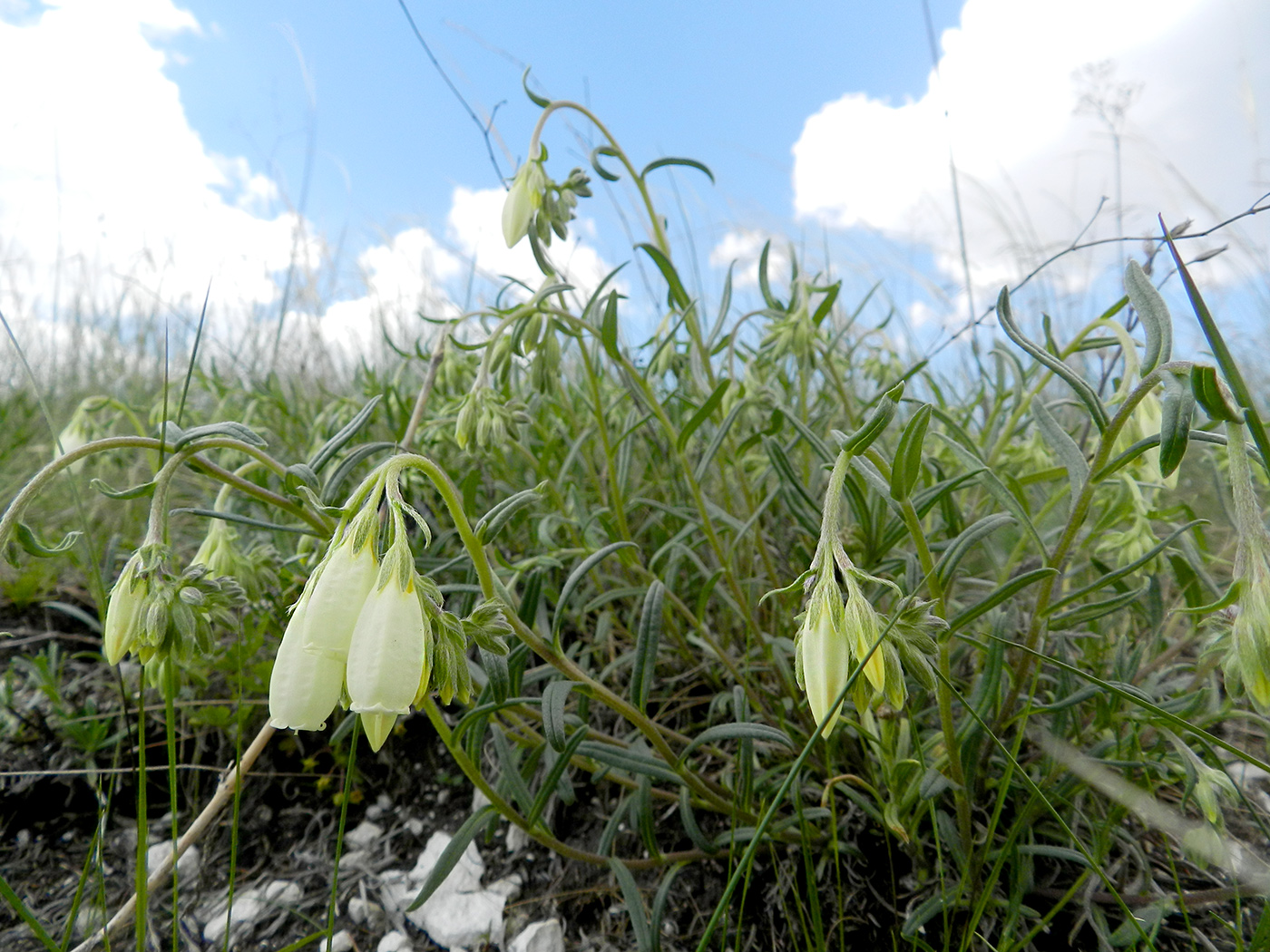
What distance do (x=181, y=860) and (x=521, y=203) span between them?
5.85 feet

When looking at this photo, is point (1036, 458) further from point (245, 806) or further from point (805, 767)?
point (245, 806)

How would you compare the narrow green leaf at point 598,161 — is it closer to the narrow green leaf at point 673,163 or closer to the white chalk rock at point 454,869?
the narrow green leaf at point 673,163

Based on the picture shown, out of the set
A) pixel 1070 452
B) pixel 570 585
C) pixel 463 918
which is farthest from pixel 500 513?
pixel 463 918

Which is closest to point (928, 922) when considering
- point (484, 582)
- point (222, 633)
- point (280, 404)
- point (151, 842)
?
point (484, 582)

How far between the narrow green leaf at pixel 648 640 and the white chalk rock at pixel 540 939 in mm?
593

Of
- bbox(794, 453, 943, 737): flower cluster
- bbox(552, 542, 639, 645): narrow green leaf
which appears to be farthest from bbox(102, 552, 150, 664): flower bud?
bbox(794, 453, 943, 737): flower cluster

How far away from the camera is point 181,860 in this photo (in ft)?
6.23

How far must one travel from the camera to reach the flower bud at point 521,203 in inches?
61.4

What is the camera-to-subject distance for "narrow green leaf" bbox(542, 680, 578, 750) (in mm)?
1169

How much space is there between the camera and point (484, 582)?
985mm

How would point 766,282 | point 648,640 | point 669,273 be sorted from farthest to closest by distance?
point 766,282
point 669,273
point 648,640

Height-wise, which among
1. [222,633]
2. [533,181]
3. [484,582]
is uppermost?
[533,181]

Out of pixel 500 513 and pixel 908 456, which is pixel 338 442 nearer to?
pixel 500 513

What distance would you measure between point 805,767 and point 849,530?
509mm
